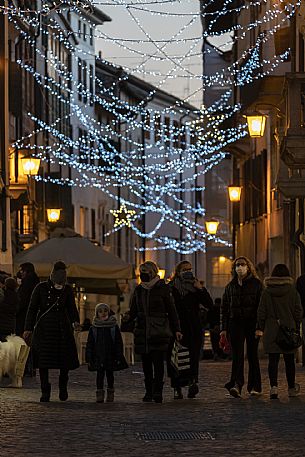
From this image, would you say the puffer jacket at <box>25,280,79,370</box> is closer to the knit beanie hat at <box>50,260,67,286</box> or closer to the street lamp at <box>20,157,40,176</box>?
the knit beanie hat at <box>50,260,67,286</box>

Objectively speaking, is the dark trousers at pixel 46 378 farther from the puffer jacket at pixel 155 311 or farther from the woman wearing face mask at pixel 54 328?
the puffer jacket at pixel 155 311

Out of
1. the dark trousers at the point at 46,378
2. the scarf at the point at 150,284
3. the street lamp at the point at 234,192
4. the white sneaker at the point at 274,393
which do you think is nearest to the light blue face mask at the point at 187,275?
the scarf at the point at 150,284

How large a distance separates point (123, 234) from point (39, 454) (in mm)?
65333

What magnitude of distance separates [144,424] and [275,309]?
4.70 metres

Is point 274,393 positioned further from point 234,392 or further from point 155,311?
point 155,311

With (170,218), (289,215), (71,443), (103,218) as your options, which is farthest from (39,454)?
(170,218)

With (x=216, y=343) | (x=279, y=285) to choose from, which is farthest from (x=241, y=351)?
(x=216, y=343)

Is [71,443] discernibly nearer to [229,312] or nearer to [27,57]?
[229,312]

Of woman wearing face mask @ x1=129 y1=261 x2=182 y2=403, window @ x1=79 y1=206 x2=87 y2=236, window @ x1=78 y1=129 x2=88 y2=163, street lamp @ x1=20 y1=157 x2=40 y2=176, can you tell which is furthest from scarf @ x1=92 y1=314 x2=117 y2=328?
window @ x1=79 y1=206 x2=87 y2=236

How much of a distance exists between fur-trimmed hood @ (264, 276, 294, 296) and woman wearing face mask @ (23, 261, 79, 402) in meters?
2.54

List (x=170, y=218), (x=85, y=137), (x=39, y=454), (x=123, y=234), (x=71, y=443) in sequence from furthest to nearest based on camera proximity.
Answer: (x=170, y=218) < (x=123, y=234) < (x=85, y=137) < (x=71, y=443) < (x=39, y=454)

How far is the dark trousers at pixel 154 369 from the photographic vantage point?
19.4 metres

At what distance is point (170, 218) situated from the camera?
289ft

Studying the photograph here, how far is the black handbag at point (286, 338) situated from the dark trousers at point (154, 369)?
1583 millimetres
